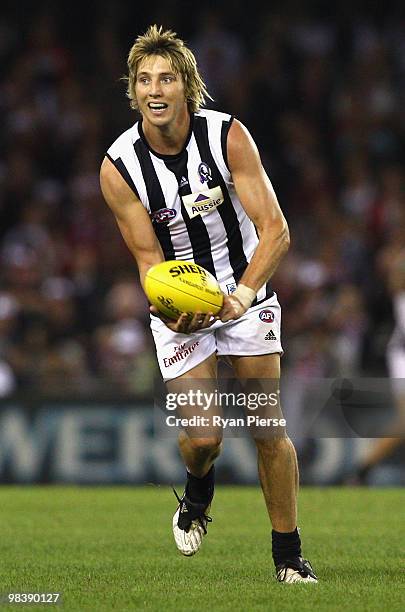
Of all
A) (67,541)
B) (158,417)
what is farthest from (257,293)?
(158,417)

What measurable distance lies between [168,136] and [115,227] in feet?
29.6

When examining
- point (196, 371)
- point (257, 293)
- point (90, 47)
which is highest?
point (90, 47)

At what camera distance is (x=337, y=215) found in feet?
48.2

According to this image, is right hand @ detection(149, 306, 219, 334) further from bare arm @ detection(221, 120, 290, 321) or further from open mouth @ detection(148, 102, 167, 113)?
open mouth @ detection(148, 102, 167, 113)

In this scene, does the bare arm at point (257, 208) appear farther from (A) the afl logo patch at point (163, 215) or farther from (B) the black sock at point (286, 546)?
(B) the black sock at point (286, 546)

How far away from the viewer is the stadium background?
1153 cm

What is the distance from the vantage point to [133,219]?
235 inches

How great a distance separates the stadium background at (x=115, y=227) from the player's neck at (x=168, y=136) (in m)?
5.42

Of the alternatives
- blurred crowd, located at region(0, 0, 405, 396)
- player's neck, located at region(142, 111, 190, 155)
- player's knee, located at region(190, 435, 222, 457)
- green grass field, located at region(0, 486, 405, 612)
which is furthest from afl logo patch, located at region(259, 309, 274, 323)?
blurred crowd, located at region(0, 0, 405, 396)

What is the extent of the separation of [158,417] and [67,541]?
3600 millimetres

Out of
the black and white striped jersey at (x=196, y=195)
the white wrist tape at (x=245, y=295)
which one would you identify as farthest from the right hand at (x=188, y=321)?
the black and white striped jersey at (x=196, y=195)

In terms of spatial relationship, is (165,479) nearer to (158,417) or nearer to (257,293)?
(158,417)

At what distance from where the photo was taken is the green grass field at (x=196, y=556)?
5.36 meters

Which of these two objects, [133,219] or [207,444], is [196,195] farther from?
[207,444]
